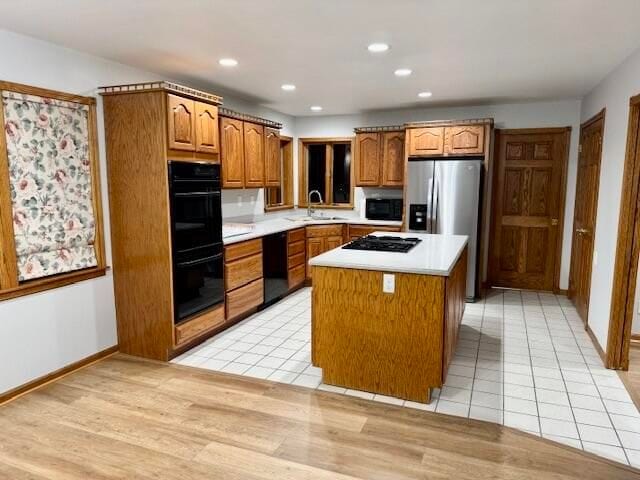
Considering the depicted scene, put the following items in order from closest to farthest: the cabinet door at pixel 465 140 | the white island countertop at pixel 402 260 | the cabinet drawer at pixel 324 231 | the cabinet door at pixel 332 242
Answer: the white island countertop at pixel 402 260
the cabinet door at pixel 465 140
the cabinet drawer at pixel 324 231
the cabinet door at pixel 332 242

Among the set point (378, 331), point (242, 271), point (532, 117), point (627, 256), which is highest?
point (532, 117)

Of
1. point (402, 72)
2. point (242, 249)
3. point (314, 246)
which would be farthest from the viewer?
point (314, 246)

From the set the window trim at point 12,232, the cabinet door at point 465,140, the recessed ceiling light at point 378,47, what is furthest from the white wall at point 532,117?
the window trim at point 12,232

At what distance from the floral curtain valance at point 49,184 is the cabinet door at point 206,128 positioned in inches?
32.3

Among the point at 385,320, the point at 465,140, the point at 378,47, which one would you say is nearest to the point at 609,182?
the point at 465,140

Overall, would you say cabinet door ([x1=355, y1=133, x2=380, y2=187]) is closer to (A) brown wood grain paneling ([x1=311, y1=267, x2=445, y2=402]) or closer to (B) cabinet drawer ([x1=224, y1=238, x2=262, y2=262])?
(B) cabinet drawer ([x1=224, y1=238, x2=262, y2=262])

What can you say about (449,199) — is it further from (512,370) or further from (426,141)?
(512,370)

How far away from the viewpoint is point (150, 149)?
3273 mm

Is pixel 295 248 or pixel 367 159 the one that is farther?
pixel 367 159

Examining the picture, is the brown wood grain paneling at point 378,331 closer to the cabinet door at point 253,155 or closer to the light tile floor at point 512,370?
the light tile floor at point 512,370

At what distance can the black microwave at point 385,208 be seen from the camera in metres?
5.92

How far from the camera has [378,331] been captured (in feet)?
9.39

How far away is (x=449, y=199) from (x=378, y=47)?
244 cm

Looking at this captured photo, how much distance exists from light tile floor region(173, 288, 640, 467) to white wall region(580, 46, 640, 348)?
39 centimetres
